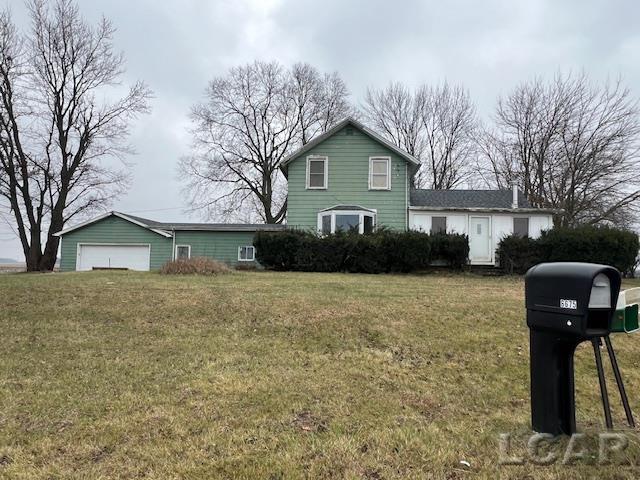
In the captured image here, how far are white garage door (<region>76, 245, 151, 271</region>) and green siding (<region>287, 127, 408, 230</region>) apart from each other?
309 inches

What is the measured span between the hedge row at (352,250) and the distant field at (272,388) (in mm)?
7356

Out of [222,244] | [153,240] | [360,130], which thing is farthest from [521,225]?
[153,240]

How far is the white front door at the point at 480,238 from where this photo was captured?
19406mm

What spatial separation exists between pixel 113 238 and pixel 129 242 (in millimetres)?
824

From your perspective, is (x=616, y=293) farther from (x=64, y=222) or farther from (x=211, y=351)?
(x=64, y=222)

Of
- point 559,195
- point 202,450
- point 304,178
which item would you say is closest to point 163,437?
point 202,450

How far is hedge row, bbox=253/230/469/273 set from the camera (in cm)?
1612

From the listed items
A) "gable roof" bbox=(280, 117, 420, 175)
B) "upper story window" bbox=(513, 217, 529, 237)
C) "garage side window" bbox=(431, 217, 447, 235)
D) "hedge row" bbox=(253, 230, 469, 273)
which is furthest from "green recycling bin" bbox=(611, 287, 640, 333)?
"upper story window" bbox=(513, 217, 529, 237)

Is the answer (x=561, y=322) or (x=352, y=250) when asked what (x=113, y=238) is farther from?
(x=561, y=322)

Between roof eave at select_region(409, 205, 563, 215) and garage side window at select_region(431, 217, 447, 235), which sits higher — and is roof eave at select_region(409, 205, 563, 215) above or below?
above

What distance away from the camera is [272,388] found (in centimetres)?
465

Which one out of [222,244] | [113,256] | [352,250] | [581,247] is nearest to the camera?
[352,250]

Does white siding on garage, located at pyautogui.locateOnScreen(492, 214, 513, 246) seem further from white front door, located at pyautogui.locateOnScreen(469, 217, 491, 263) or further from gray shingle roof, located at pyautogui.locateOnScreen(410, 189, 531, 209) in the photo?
gray shingle roof, located at pyautogui.locateOnScreen(410, 189, 531, 209)

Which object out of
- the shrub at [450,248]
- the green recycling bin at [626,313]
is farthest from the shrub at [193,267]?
the green recycling bin at [626,313]
